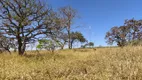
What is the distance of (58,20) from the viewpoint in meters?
10.6

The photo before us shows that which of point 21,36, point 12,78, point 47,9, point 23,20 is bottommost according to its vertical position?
point 12,78

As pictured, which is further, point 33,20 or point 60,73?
point 33,20

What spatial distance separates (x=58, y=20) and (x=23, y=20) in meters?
2.22

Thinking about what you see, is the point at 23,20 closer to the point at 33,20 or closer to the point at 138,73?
the point at 33,20

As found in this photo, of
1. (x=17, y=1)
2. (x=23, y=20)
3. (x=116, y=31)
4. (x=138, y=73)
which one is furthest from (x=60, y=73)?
(x=116, y=31)

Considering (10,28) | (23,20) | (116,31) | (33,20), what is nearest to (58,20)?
(33,20)

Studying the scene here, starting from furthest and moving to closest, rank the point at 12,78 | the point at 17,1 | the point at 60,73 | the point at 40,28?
Answer: the point at 40,28 → the point at 17,1 → the point at 60,73 → the point at 12,78

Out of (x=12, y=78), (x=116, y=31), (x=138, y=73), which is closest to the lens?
(x=138, y=73)

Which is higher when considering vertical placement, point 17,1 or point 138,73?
point 17,1

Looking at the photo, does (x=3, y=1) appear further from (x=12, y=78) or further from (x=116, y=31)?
(x=116, y=31)

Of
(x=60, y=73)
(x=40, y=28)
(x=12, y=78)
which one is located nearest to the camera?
(x=12, y=78)

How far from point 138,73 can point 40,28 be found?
7647 millimetres

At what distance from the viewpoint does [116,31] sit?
40438mm

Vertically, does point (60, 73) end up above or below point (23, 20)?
below
